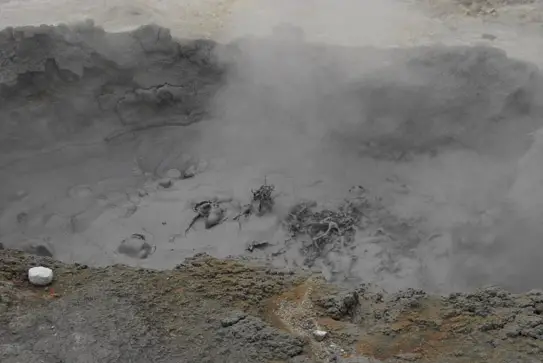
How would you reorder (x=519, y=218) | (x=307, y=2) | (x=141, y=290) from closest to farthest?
(x=141, y=290) < (x=519, y=218) < (x=307, y=2)

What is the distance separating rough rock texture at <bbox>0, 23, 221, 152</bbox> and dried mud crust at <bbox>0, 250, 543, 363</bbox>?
231cm

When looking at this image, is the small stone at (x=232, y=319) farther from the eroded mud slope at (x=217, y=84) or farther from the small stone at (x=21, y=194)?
the small stone at (x=21, y=194)

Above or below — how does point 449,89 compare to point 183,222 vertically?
above

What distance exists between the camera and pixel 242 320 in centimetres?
414

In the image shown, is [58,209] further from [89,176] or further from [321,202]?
[321,202]

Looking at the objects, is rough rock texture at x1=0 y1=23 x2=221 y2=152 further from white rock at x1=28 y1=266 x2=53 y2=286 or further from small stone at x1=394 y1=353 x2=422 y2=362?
small stone at x1=394 y1=353 x2=422 y2=362

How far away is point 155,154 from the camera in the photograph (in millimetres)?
6727

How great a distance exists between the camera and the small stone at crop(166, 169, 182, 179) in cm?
648

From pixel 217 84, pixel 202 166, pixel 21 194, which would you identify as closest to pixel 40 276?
pixel 21 194

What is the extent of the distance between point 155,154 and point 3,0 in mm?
3188

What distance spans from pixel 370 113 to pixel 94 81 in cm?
279

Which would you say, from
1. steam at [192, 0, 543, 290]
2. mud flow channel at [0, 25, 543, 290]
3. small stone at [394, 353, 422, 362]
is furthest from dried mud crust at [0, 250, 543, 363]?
steam at [192, 0, 543, 290]

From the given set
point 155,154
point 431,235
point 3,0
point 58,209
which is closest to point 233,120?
point 155,154

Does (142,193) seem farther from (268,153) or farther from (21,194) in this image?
(268,153)
